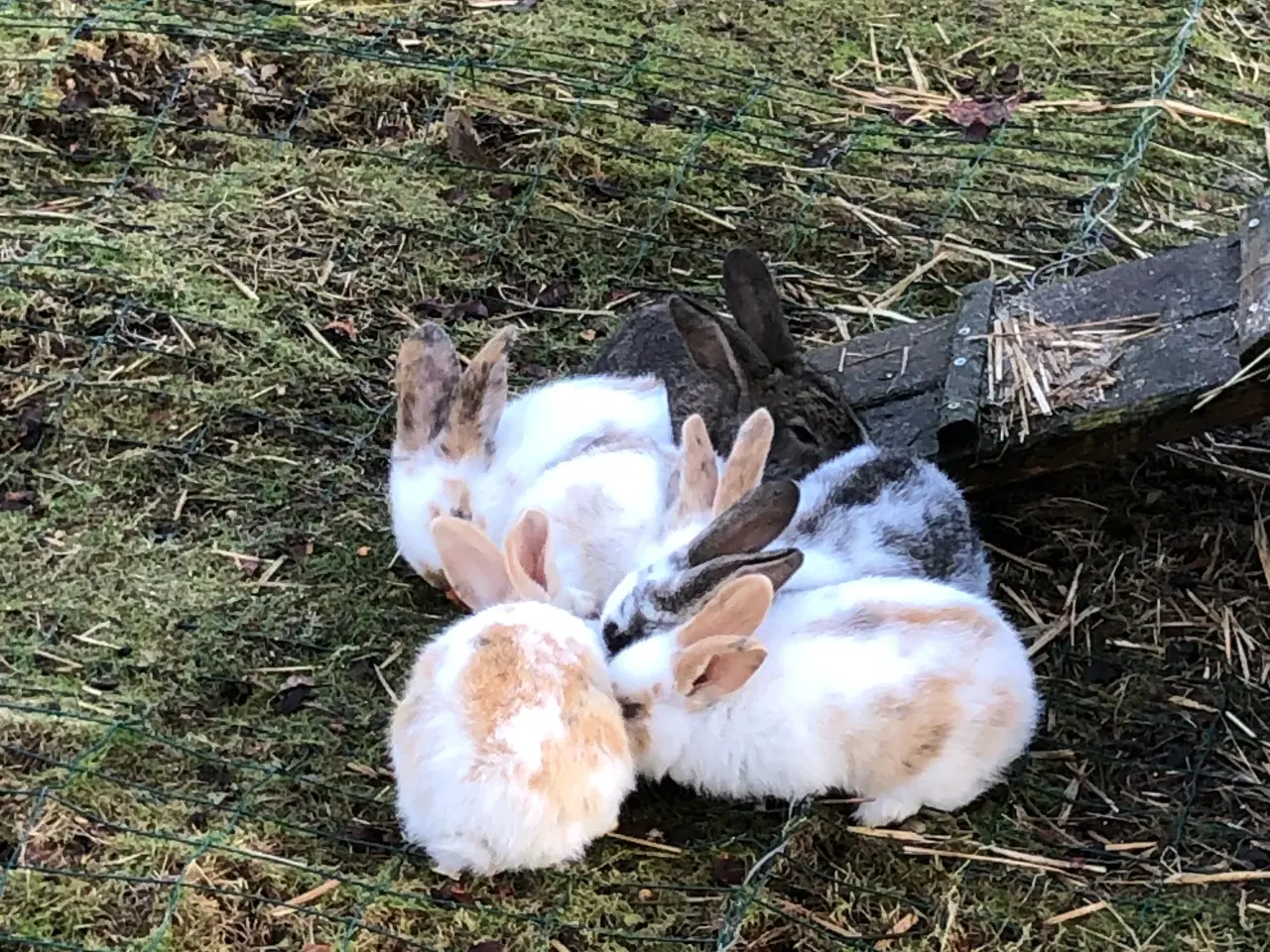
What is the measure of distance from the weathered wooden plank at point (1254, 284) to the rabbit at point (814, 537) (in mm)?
688

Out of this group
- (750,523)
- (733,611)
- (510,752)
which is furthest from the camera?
(750,523)

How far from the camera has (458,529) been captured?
299 cm

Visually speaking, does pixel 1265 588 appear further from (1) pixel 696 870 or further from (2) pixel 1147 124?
(2) pixel 1147 124

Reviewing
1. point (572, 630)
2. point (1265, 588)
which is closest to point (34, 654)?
point (572, 630)

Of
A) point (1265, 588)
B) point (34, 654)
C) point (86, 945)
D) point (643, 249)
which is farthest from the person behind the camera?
point (643, 249)

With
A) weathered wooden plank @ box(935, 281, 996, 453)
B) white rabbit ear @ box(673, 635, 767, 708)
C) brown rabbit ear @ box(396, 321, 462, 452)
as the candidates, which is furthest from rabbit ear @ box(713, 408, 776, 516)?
brown rabbit ear @ box(396, 321, 462, 452)

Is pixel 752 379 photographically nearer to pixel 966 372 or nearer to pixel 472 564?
pixel 966 372

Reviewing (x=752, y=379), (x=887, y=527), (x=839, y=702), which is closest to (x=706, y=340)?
(x=752, y=379)

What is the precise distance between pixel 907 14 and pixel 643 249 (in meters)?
1.85

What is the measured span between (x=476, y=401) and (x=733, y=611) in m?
1.02

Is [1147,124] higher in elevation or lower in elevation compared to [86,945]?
higher

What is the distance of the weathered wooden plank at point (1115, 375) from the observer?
11.1ft

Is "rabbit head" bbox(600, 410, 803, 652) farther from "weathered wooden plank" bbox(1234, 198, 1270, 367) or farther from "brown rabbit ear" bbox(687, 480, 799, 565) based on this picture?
"weathered wooden plank" bbox(1234, 198, 1270, 367)

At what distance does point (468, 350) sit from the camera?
14.4 feet
